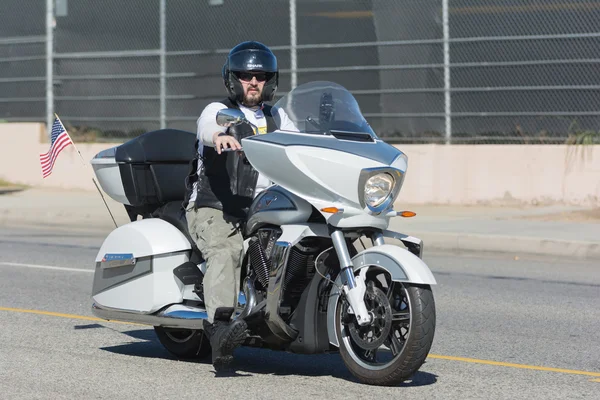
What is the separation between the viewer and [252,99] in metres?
6.60

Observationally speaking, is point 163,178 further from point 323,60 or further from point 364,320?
point 323,60

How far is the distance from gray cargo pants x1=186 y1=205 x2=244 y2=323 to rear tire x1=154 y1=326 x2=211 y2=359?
65 cm

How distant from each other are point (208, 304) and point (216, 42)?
1428 cm

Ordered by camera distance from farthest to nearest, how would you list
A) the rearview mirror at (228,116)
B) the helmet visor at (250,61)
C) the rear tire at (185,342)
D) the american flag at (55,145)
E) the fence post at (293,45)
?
the fence post at (293,45) < the american flag at (55,145) < the rear tire at (185,342) < the helmet visor at (250,61) < the rearview mirror at (228,116)

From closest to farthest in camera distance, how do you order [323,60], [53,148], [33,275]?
1. [53,148]
2. [33,275]
3. [323,60]

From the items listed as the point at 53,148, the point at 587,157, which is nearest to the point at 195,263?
the point at 53,148

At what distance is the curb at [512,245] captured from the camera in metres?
13.5

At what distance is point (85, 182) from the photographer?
2114 centimetres

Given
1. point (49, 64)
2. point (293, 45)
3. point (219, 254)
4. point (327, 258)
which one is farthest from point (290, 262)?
point (49, 64)

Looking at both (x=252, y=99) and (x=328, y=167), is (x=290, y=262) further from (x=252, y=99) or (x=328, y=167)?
(x=252, y=99)

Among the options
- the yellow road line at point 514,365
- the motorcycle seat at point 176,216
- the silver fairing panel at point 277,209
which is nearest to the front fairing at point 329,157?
the silver fairing panel at point 277,209

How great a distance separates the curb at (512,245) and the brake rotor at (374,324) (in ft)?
26.3

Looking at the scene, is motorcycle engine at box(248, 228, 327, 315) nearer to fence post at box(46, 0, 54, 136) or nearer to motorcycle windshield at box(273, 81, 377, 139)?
motorcycle windshield at box(273, 81, 377, 139)

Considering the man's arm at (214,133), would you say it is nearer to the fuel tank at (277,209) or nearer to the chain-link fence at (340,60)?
the fuel tank at (277,209)
